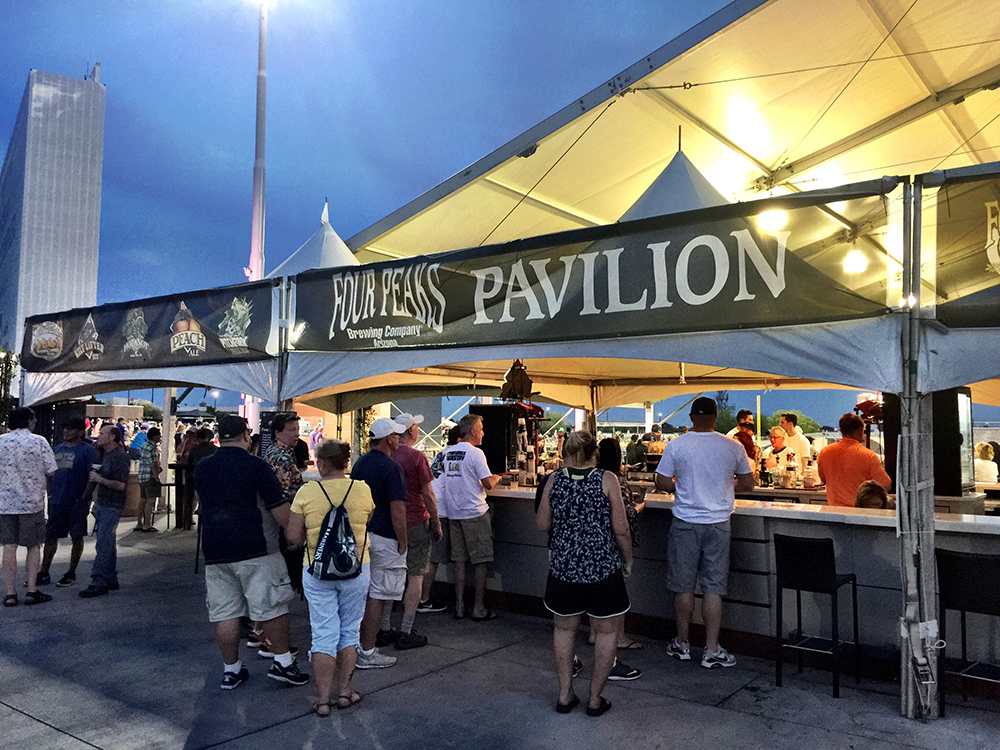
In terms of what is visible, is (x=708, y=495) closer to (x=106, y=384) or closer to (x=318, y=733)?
(x=318, y=733)

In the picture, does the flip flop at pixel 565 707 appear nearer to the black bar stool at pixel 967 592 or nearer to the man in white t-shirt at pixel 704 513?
the man in white t-shirt at pixel 704 513

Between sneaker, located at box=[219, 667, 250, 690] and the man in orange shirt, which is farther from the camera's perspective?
the man in orange shirt

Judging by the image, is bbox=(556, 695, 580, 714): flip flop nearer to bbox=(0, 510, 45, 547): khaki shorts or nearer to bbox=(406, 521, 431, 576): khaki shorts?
bbox=(406, 521, 431, 576): khaki shorts

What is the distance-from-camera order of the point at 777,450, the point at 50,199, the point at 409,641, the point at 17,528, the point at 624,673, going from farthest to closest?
the point at 50,199, the point at 777,450, the point at 17,528, the point at 409,641, the point at 624,673

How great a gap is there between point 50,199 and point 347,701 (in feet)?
424

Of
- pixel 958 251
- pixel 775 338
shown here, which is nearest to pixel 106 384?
pixel 775 338

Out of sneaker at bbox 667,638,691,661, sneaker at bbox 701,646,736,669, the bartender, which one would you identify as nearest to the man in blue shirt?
sneaker at bbox 667,638,691,661

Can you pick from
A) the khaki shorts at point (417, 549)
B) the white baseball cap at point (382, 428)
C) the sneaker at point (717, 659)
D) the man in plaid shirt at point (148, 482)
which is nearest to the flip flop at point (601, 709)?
the sneaker at point (717, 659)

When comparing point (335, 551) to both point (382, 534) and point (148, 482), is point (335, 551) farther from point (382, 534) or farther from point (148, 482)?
point (148, 482)

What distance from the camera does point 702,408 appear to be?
5.02 meters

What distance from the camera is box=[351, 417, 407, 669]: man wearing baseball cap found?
189 inches

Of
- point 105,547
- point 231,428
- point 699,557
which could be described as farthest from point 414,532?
point 105,547

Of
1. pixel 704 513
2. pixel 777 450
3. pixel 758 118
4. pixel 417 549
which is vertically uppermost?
pixel 758 118

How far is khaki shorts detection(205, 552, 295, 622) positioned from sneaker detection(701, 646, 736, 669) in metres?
2.94
